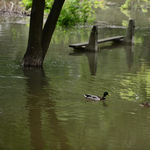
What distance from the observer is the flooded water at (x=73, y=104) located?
A: 5625 millimetres

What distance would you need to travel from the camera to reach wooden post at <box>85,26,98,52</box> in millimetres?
15062

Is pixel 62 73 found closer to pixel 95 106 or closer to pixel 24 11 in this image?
pixel 95 106

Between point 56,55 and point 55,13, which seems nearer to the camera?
point 55,13

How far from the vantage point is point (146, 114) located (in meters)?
7.09

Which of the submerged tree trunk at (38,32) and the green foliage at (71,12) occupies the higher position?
the green foliage at (71,12)

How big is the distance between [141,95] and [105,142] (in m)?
3.29

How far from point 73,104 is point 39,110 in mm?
923

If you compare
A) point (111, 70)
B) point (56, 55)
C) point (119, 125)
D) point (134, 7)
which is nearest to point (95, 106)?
→ point (119, 125)

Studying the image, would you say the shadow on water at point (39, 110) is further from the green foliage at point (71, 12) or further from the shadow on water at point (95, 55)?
the green foliage at point (71, 12)

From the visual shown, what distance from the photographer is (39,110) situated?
7.02m

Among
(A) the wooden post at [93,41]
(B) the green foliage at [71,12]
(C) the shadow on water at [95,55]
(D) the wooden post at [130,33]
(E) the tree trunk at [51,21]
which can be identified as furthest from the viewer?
(B) the green foliage at [71,12]

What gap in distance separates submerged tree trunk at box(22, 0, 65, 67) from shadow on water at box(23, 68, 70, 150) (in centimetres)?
86

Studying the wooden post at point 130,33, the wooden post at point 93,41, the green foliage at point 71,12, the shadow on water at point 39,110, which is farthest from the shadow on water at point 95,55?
the green foliage at point 71,12

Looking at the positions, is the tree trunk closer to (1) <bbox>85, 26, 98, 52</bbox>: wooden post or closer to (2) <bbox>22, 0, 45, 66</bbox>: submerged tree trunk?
(2) <bbox>22, 0, 45, 66</bbox>: submerged tree trunk
